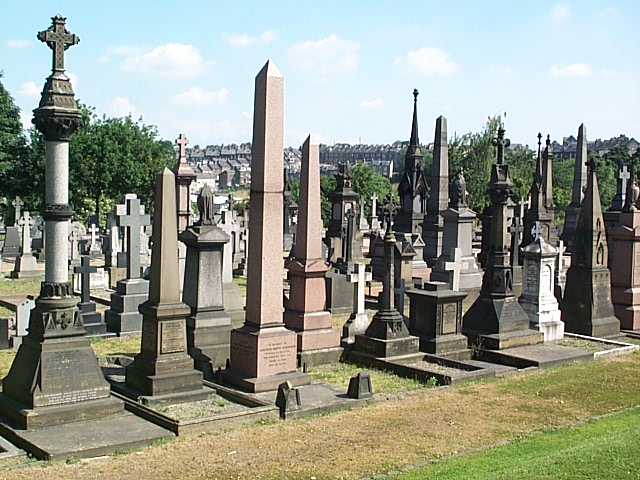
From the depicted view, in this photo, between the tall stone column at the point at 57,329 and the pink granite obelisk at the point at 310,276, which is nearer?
the tall stone column at the point at 57,329

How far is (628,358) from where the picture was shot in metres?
15.1

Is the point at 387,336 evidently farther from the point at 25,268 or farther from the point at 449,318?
the point at 25,268

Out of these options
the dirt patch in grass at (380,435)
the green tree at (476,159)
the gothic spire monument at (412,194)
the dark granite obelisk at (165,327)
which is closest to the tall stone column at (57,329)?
the dark granite obelisk at (165,327)

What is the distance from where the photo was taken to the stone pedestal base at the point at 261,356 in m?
11.7

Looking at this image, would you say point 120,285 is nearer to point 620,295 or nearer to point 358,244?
point 620,295

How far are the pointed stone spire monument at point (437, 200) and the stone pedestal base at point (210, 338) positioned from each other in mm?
15704

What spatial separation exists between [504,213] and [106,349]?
7987mm

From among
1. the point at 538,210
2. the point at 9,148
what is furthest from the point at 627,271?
the point at 9,148

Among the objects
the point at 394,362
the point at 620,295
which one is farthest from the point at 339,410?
the point at 620,295

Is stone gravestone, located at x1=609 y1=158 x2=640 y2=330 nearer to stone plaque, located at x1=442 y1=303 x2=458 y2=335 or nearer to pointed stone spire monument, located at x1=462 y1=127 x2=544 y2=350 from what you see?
pointed stone spire monument, located at x1=462 y1=127 x2=544 y2=350

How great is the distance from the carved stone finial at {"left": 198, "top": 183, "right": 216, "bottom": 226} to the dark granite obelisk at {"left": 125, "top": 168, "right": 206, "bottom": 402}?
2.78m

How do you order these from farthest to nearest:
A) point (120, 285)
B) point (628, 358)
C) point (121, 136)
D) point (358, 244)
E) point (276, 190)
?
1. point (121, 136)
2. point (358, 244)
3. point (120, 285)
4. point (628, 358)
5. point (276, 190)

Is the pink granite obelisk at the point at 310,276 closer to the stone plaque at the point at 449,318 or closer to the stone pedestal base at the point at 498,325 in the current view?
the stone plaque at the point at 449,318

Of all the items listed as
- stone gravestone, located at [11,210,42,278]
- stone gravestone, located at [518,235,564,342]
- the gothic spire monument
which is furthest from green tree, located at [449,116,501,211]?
stone gravestone, located at [518,235,564,342]
